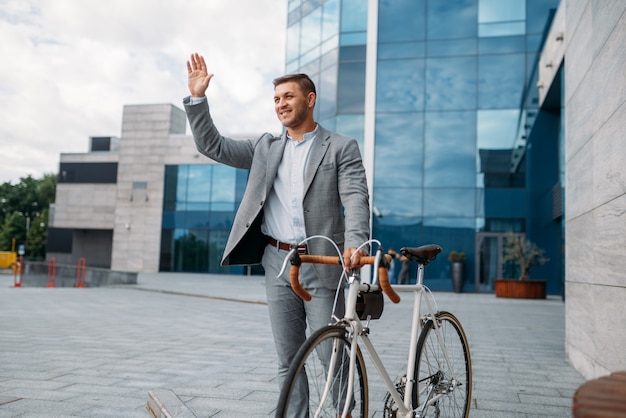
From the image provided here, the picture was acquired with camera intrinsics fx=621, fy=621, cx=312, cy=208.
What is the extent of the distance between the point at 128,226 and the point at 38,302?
2669 cm

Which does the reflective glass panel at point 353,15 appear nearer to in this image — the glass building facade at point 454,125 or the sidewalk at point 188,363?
the glass building facade at point 454,125

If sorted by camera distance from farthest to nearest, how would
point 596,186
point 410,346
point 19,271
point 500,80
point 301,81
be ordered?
1. point 19,271
2. point 500,80
3. point 596,186
4. point 301,81
5. point 410,346

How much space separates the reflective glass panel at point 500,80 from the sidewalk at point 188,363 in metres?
12.1

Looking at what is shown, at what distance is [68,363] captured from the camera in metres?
5.97

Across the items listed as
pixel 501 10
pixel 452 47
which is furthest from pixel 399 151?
pixel 501 10

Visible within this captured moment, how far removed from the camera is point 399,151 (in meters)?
23.6

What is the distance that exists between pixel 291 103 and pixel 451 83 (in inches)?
839

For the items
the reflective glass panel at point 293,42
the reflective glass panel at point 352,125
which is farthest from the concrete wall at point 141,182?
the reflective glass panel at point 352,125

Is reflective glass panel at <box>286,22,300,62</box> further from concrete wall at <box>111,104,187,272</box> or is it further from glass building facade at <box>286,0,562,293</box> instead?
concrete wall at <box>111,104,187,272</box>

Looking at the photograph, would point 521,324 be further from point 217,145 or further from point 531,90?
point 531,90

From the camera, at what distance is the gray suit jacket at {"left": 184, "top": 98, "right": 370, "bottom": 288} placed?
3.18 metres

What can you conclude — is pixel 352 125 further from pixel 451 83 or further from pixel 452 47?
pixel 452 47

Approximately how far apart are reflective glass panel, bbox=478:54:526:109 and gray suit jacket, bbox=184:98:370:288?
68.4 ft

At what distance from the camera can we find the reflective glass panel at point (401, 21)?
2394 cm
